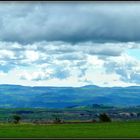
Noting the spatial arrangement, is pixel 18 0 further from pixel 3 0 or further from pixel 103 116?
pixel 103 116

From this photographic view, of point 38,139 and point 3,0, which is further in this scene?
point 38,139

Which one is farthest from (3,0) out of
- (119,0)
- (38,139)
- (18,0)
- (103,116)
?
(103,116)

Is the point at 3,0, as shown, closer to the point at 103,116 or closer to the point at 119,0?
the point at 119,0

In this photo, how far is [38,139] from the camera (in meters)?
37.2

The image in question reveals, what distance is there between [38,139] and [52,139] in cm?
115

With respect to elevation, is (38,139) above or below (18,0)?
below

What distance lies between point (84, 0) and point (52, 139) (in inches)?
615

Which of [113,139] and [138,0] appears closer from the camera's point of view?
[138,0]

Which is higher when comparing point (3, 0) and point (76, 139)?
point (3, 0)

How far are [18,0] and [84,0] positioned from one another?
3657mm

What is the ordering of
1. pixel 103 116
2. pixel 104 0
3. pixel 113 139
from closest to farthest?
pixel 104 0
pixel 113 139
pixel 103 116

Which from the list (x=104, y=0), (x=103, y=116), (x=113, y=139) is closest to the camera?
(x=104, y=0)

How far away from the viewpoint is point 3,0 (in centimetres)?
2525

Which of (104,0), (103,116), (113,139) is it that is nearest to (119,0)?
(104,0)
